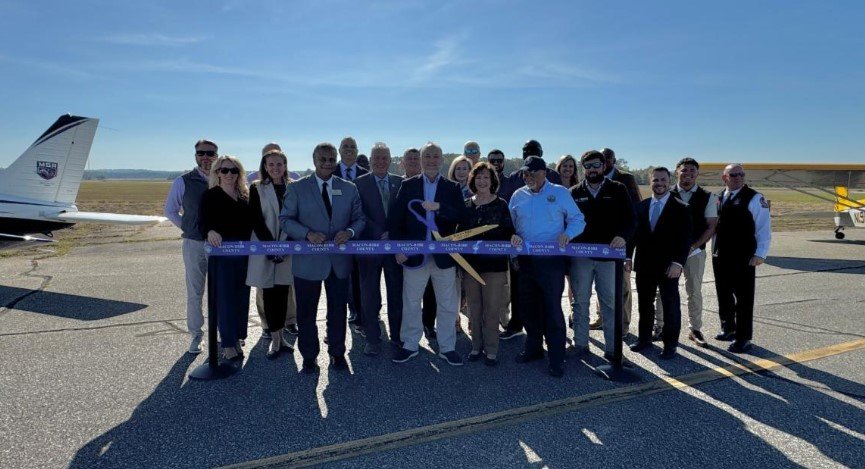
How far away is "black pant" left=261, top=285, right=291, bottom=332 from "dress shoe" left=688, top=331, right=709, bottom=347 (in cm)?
408

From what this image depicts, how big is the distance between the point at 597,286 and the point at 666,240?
76 cm

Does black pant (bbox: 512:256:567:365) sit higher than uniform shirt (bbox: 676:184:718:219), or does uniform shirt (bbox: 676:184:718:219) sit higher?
uniform shirt (bbox: 676:184:718:219)

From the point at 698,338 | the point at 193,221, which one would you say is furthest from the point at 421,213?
the point at 698,338

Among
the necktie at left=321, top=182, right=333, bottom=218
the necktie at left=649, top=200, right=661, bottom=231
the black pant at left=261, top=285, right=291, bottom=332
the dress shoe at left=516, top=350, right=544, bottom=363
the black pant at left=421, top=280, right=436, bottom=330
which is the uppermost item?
the necktie at left=321, top=182, right=333, bottom=218

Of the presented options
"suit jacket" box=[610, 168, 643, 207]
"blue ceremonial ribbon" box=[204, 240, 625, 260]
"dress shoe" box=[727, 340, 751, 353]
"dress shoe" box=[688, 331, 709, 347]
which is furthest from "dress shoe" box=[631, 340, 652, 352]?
"suit jacket" box=[610, 168, 643, 207]

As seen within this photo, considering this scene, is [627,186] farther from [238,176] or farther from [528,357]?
[238,176]

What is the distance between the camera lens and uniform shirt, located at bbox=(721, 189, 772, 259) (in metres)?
4.54

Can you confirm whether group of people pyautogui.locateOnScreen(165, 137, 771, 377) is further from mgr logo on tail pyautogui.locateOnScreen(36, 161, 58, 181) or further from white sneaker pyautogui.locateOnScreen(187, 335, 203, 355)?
mgr logo on tail pyautogui.locateOnScreen(36, 161, 58, 181)

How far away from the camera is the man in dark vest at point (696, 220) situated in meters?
4.63

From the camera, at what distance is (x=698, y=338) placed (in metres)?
4.71

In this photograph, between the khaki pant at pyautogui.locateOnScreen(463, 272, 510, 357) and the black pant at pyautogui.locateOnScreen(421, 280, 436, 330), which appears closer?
the khaki pant at pyautogui.locateOnScreen(463, 272, 510, 357)

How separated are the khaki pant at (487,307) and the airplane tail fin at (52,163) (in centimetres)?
1080

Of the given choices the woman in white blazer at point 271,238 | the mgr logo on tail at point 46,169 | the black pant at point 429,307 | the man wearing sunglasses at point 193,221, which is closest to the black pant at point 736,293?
the black pant at point 429,307

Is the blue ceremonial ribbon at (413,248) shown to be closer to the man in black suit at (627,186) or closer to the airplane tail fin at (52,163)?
the man in black suit at (627,186)
